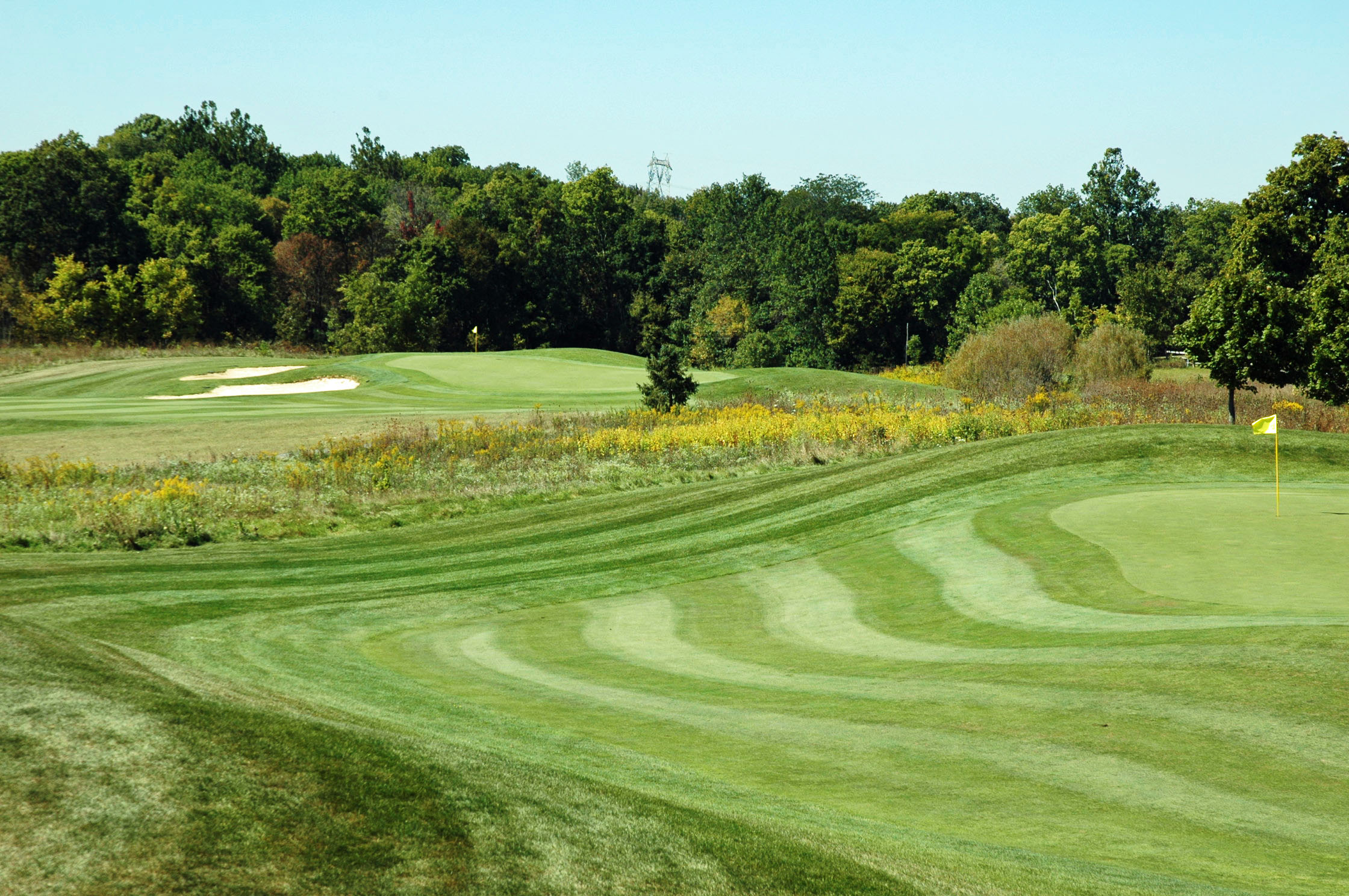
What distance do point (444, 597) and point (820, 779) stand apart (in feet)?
29.9

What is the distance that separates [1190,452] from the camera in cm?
1975

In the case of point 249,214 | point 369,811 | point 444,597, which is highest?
point 249,214

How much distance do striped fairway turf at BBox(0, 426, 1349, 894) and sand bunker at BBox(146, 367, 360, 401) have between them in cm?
3016

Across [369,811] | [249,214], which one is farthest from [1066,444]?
[249,214]

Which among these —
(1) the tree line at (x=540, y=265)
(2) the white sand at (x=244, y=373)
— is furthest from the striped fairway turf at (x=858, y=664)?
(1) the tree line at (x=540, y=265)

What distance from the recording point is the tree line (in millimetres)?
79625

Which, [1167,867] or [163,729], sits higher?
[163,729]

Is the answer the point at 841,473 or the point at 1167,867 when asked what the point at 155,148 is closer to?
the point at 841,473

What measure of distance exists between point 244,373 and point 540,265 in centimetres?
4453

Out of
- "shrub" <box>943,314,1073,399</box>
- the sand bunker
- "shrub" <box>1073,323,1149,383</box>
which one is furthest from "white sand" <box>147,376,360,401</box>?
"shrub" <box>1073,323,1149,383</box>

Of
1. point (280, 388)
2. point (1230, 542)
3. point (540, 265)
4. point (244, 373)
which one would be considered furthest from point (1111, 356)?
point (540, 265)

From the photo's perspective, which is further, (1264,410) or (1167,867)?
(1264,410)

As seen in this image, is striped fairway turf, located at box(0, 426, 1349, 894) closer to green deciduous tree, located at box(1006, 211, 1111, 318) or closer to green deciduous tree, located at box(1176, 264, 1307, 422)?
green deciduous tree, located at box(1176, 264, 1307, 422)

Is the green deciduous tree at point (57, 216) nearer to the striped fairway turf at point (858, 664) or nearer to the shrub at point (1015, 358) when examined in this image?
the shrub at point (1015, 358)
